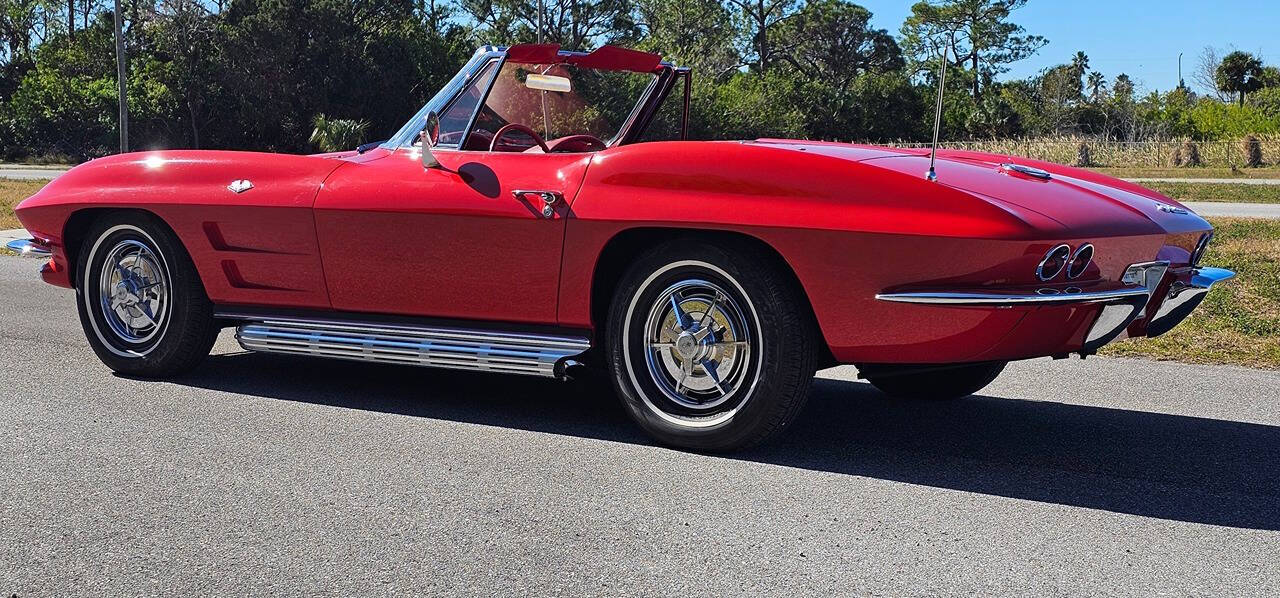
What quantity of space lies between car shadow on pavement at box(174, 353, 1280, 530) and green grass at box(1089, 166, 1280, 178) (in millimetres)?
22985

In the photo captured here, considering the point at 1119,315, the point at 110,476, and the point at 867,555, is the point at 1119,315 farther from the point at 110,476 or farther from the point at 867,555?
the point at 110,476

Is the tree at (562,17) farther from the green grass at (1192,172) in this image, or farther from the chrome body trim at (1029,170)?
the chrome body trim at (1029,170)

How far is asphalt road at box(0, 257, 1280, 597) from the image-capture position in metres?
3.30

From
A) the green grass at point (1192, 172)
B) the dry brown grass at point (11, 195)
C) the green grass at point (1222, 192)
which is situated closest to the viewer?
the dry brown grass at point (11, 195)

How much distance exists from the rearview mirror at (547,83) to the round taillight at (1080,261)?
91.0 inches

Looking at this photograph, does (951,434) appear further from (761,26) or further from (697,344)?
(761,26)

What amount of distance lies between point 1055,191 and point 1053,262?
464mm

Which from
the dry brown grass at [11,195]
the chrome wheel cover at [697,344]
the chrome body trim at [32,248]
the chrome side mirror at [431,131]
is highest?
the chrome side mirror at [431,131]

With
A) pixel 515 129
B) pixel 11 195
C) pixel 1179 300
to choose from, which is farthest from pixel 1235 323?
pixel 11 195

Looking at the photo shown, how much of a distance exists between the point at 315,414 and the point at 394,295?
21.7 inches

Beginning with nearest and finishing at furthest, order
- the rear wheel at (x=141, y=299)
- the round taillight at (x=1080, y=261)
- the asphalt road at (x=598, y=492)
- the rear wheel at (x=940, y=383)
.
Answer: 1. the asphalt road at (x=598, y=492)
2. the round taillight at (x=1080, y=261)
3. the rear wheel at (x=940, y=383)
4. the rear wheel at (x=141, y=299)

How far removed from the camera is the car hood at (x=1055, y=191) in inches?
163

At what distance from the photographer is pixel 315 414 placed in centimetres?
521

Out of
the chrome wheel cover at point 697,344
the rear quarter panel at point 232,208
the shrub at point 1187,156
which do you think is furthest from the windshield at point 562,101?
the shrub at point 1187,156
